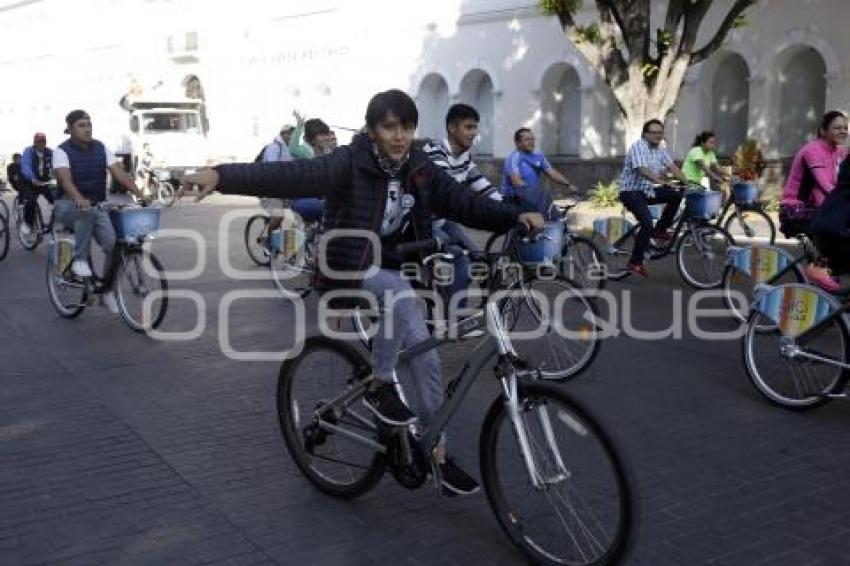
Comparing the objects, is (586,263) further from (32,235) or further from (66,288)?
(32,235)

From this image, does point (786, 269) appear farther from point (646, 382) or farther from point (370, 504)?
point (370, 504)

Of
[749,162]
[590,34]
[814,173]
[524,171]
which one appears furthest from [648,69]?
[814,173]

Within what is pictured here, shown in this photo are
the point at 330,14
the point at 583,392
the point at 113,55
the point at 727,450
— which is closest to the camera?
the point at 727,450

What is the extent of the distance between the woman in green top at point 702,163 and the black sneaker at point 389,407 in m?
8.71

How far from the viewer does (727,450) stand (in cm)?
515

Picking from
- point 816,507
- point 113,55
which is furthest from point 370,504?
point 113,55

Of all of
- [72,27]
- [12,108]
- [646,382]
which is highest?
[72,27]

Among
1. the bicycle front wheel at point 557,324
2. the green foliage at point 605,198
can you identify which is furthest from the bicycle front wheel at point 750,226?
the bicycle front wheel at point 557,324

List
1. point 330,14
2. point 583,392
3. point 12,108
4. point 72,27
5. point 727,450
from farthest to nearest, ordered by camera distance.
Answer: point 12,108 < point 72,27 < point 330,14 < point 583,392 < point 727,450

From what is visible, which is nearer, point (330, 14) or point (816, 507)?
point (816, 507)

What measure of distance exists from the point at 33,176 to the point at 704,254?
32.0 ft

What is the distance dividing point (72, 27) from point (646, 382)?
43.3 m

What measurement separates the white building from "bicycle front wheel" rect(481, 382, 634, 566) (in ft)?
52.5

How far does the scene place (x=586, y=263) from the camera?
9.43 meters
